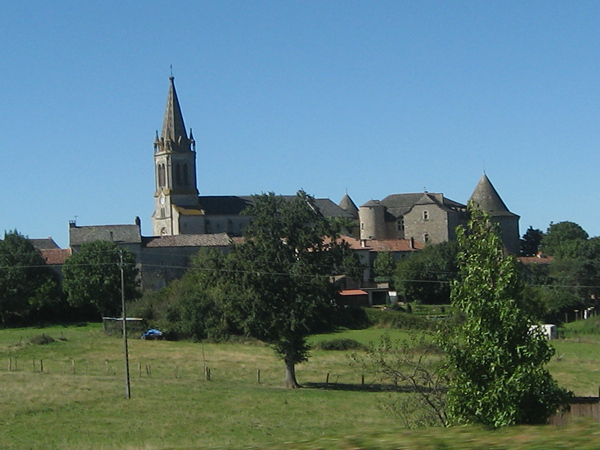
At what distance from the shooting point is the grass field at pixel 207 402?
12.4 meters

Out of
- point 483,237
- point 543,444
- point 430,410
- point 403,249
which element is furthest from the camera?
point 403,249

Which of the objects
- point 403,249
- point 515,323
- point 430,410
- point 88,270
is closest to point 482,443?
point 515,323

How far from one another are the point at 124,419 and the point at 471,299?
1559 cm

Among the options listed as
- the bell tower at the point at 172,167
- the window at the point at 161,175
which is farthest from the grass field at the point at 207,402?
the window at the point at 161,175

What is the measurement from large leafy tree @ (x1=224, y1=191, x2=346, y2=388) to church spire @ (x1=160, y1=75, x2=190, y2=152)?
7555 centimetres

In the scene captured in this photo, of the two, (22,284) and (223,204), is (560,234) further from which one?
(22,284)

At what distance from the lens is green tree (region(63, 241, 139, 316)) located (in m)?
70.3

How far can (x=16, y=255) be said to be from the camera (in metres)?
74.7

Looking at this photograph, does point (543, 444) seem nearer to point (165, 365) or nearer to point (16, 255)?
point (165, 365)

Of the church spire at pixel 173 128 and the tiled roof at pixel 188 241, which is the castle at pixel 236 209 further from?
the tiled roof at pixel 188 241

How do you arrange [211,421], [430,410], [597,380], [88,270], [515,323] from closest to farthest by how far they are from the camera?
[515,323]
[430,410]
[211,421]
[597,380]
[88,270]

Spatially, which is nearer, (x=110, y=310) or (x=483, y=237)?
(x=483, y=237)

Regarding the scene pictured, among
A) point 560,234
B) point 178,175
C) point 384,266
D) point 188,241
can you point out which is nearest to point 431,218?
A: point 384,266

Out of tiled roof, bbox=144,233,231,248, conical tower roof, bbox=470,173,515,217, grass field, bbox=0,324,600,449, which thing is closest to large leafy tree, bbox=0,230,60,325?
grass field, bbox=0,324,600,449
